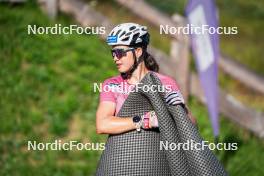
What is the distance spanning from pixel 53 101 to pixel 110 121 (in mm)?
4778

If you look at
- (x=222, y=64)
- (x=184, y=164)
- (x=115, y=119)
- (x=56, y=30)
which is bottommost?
(x=184, y=164)

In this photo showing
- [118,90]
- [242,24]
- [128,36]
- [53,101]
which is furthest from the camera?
[242,24]

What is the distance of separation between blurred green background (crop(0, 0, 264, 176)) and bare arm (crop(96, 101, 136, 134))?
3.99 metres

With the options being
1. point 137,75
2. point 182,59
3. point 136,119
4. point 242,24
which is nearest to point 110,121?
point 136,119

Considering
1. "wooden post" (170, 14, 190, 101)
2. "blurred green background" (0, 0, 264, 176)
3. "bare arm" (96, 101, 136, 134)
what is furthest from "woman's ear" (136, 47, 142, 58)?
"wooden post" (170, 14, 190, 101)

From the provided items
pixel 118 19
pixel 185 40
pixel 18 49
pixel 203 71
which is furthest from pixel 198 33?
pixel 118 19

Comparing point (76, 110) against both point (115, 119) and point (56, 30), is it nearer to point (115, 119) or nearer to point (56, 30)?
point (56, 30)

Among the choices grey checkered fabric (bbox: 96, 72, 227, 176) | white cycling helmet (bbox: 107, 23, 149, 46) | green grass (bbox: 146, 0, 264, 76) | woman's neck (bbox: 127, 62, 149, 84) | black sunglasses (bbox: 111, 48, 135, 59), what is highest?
green grass (bbox: 146, 0, 264, 76)

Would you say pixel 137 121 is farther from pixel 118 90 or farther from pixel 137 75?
pixel 137 75

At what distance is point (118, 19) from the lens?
1162cm

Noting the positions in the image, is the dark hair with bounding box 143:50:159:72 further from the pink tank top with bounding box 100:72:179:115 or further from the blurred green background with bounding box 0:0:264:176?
the blurred green background with bounding box 0:0:264:176

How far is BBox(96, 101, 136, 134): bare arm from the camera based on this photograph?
454 cm

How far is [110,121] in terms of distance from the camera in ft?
15.0

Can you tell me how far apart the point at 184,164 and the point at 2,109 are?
16.5 ft
